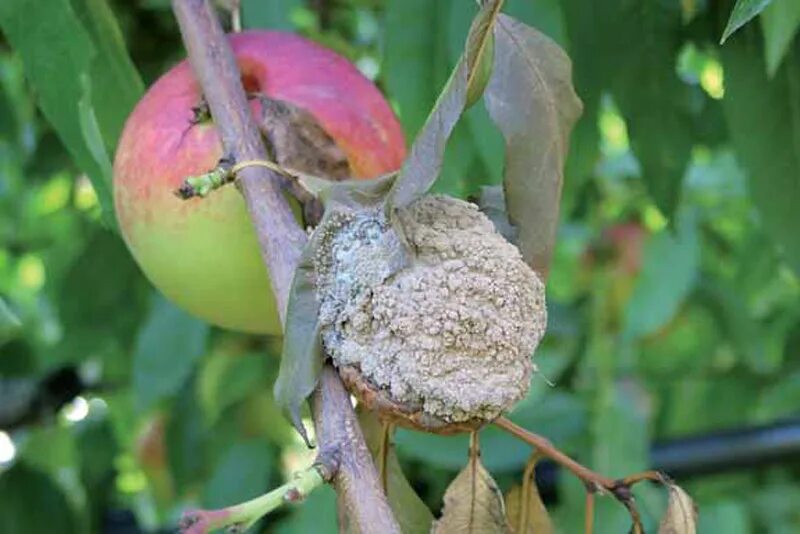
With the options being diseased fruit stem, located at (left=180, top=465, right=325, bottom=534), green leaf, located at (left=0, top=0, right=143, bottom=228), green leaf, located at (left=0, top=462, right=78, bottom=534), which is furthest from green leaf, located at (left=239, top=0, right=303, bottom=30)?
green leaf, located at (left=0, top=462, right=78, bottom=534)

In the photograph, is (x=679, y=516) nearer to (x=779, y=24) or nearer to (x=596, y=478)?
(x=596, y=478)

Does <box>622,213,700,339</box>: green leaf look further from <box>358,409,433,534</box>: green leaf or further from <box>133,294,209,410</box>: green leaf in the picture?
<box>358,409,433,534</box>: green leaf

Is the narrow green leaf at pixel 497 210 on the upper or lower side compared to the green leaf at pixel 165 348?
upper

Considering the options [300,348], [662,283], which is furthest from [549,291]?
[300,348]

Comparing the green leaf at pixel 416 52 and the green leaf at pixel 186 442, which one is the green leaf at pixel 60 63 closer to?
the green leaf at pixel 416 52

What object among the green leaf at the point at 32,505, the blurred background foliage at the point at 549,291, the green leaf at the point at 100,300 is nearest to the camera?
the blurred background foliage at the point at 549,291

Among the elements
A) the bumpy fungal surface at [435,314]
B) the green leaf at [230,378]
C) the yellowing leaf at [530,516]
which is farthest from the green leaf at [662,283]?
the bumpy fungal surface at [435,314]
